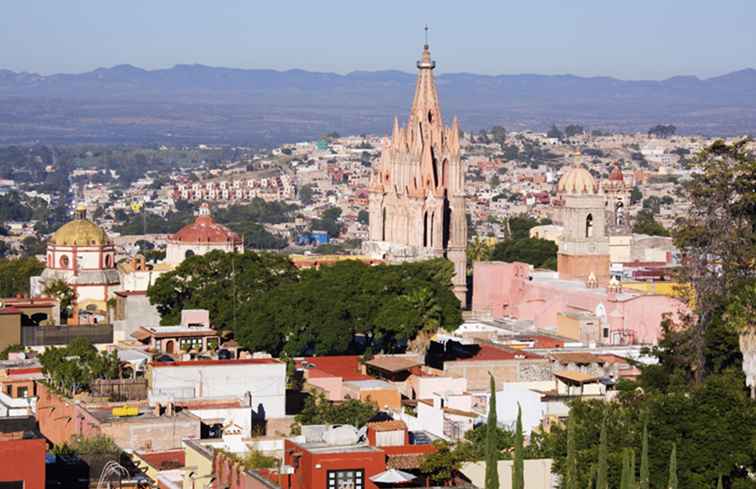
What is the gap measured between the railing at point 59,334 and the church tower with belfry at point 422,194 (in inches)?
879

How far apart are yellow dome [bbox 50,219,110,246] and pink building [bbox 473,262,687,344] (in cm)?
1375

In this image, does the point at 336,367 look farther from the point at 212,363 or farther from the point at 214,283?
the point at 212,363

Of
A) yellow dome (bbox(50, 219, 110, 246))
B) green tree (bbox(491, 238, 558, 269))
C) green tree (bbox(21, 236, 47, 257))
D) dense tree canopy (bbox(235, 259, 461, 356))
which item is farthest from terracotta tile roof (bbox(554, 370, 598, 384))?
green tree (bbox(21, 236, 47, 257))

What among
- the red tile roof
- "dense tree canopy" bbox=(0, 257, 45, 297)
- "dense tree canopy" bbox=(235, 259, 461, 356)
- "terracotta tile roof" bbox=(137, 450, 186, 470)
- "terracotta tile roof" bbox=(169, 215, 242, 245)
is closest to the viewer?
"terracotta tile roof" bbox=(137, 450, 186, 470)

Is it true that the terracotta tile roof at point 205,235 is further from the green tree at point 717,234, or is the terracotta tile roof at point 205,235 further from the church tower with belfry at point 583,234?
the green tree at point 717,234

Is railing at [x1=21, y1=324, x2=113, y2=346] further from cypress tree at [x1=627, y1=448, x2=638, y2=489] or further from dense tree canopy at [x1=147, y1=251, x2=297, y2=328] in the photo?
cypress tree at [x1=627, y1=448, x2=638, y2=489]

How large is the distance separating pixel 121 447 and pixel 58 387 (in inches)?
280

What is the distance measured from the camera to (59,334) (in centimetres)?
6400

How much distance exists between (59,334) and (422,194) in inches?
1048

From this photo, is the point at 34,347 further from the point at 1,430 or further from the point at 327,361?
the point at 1,430

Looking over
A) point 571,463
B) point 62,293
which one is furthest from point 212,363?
point 62,293

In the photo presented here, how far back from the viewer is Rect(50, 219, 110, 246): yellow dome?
79188 mm

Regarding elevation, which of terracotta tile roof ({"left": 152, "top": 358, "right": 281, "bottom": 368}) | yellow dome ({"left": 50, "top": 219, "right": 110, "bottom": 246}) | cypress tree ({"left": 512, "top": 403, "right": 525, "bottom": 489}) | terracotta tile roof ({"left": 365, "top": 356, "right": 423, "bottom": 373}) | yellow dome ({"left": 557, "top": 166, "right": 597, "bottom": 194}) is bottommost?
terracotta tile roof ({"left": 365, "top": 356, "right": 423, "bottom": 373})

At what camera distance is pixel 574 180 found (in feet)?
266
